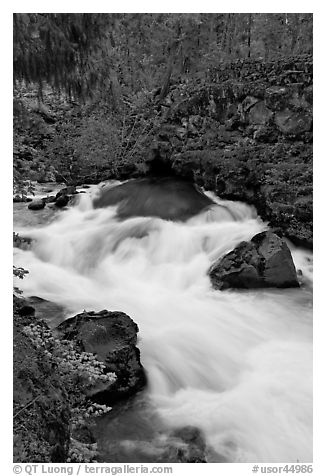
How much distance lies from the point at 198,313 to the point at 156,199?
4484 millimetres

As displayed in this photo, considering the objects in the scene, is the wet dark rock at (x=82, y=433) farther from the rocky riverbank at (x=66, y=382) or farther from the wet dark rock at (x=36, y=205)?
the wet dark rock at (x=36, y=205)

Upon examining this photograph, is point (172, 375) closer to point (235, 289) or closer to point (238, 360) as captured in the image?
point (238, 360)

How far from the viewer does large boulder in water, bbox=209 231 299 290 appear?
21.2ft

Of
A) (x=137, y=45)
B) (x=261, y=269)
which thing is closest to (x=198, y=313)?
(x=261, y=269)

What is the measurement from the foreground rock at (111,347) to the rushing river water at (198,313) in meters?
0.31

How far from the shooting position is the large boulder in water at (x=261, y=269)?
21.2ft

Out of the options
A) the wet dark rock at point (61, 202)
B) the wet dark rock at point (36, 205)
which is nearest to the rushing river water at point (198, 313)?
the wet dark rock at point (61, 202)

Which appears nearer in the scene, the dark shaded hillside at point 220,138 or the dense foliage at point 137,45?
the dense foliage at point 137,45

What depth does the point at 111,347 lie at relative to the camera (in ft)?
14.6

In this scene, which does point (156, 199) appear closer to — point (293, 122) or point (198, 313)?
point (293, 122)

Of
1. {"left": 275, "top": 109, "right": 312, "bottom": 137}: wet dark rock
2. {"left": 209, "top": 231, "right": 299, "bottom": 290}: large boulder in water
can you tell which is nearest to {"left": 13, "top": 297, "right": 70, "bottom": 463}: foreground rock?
{"left": 209, "top": 231, "right": 299, "bottom": 290}: large boulder in water

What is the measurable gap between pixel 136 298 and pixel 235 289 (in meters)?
1.75

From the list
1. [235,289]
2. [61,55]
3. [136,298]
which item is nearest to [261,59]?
[235,289]

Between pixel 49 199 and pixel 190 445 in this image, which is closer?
pixel 190 445
